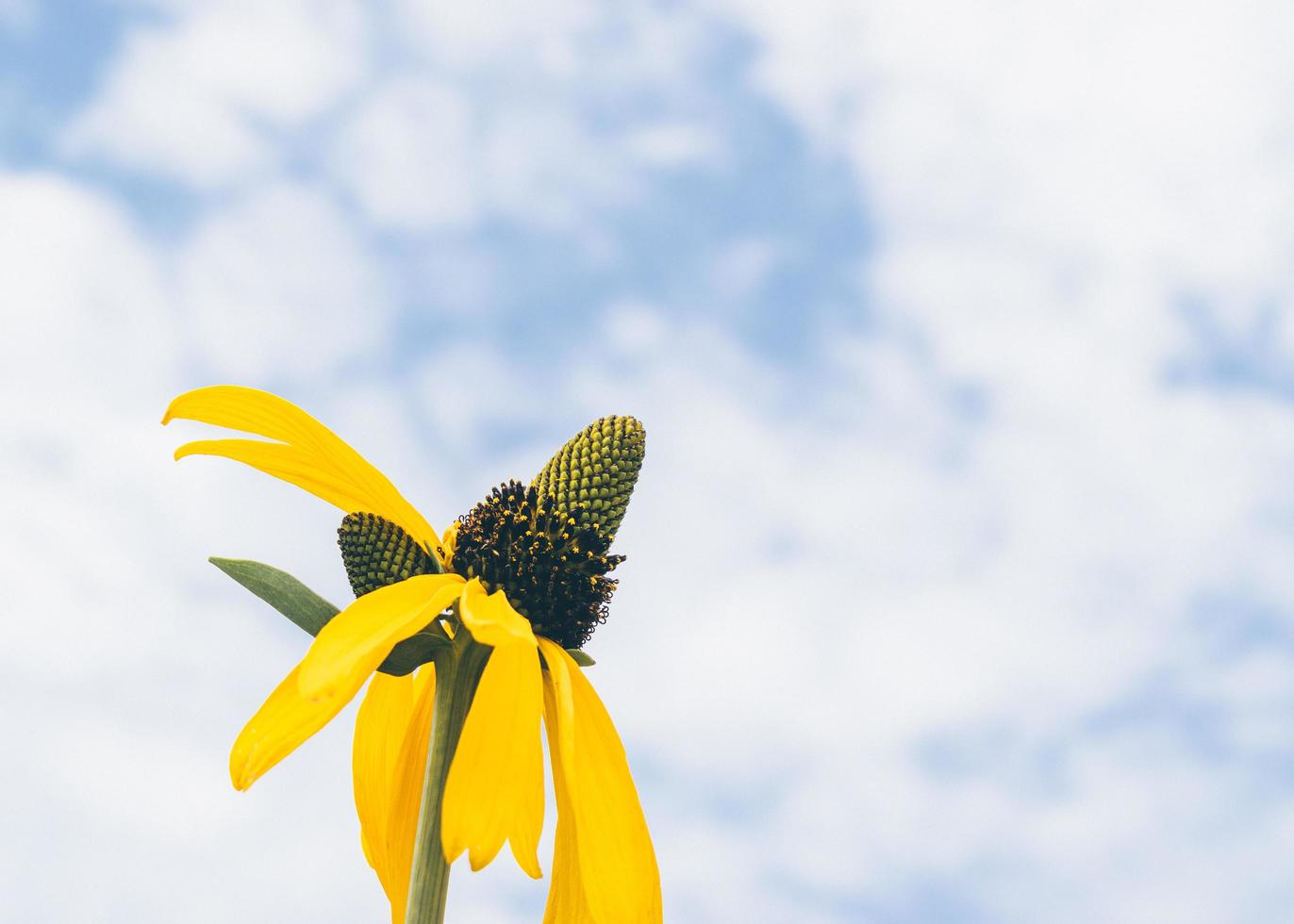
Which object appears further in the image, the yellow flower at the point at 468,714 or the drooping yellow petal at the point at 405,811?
the drooping yellow petal at the point at 405,811

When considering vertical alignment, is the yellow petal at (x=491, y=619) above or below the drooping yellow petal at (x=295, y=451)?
below

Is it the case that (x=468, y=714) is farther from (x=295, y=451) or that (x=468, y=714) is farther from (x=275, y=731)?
(x=295, y=451)

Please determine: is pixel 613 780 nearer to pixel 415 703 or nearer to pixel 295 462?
pixel 415 703

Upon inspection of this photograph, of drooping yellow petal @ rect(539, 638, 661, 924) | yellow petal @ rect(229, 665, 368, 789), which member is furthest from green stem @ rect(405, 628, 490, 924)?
yellow petal @ rect(229, 665, 368, 789)

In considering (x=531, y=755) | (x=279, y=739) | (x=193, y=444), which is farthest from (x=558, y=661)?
(x=193, y=444)

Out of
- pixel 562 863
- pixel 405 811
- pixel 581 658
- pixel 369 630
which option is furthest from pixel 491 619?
pixel 405 811

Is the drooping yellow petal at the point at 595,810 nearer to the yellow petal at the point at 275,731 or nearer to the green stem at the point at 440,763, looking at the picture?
the green stem at the point at 440,763

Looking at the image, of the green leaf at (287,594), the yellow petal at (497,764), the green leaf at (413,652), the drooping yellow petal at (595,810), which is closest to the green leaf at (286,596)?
the green leaf at (287,594)
